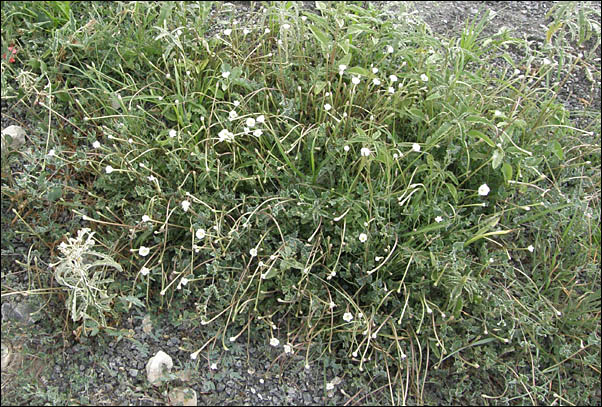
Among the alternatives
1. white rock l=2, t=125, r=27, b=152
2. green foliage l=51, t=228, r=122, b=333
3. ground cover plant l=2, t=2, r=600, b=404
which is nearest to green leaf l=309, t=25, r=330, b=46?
ground cover plant l=2, t=2, r=600, b=404

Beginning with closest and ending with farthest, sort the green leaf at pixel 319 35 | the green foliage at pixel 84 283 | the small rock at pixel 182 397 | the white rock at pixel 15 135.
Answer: the green foliage at pixel 84 283 → the small rock at pixel 182 397 → the green leaf at pixel 319 35 → the white rock at pixel 15 135

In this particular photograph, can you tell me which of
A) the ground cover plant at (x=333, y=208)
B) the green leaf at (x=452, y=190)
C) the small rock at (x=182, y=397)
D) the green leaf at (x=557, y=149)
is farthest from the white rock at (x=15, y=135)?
the green leaf at (x=557, y=149)

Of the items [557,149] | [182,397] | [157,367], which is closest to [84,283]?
[157,367]

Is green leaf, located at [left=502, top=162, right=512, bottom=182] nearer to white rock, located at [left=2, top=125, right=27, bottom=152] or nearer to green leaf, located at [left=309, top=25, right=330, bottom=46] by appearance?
green leaf, located at [left=309, top=25, right=330, bottom=46]

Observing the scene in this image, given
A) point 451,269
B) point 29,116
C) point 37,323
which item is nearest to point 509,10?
point 451,269

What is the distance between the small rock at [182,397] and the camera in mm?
2094

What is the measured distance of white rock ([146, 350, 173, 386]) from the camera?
213cm

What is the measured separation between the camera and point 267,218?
2.29 m

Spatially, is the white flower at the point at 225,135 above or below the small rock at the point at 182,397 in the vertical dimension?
above

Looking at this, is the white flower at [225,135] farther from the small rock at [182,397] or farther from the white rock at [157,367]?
the small rock at [182,397]

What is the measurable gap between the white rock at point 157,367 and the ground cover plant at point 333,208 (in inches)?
5.4

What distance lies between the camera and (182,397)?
2104 millimetres

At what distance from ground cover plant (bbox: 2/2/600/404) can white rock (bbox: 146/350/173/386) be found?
A: 0.45ft

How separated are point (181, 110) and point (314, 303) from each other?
3.72 feet
